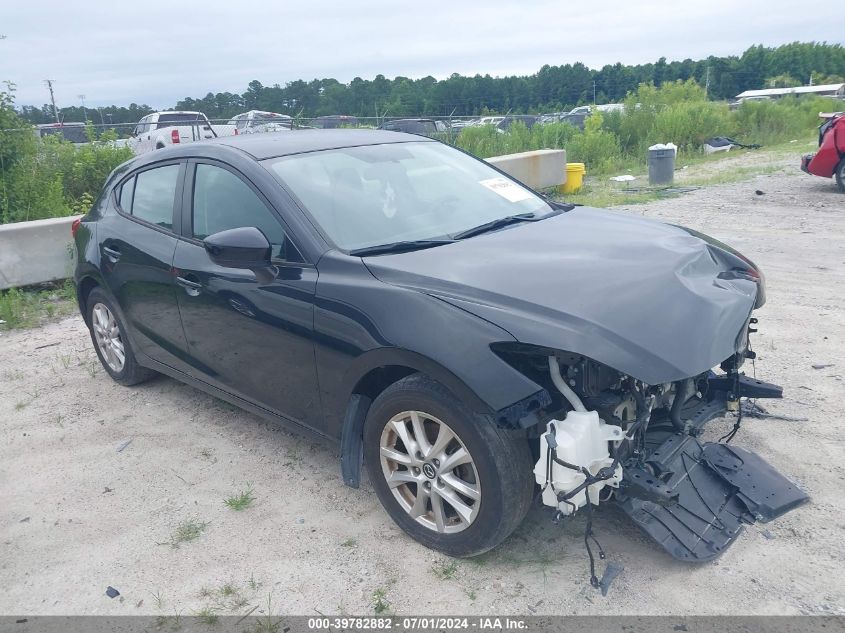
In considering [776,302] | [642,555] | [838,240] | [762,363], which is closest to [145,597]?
[642,555]

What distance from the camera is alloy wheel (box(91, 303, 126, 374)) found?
5.25 m

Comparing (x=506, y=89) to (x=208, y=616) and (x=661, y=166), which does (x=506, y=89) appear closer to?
(x=661, y=166)

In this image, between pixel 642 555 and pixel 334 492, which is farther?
pixel 334 492

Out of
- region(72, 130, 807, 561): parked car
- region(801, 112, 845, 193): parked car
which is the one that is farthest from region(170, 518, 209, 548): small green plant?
region(801, 112, 845, 193): parked car

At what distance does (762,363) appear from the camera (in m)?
4.95

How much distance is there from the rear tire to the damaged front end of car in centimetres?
341

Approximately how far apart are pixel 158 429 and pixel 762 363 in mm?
4123

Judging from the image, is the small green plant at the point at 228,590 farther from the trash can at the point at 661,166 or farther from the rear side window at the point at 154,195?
the trash can at the point at 661,166

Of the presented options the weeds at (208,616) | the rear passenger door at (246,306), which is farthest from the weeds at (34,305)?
the weeds at (208,616)

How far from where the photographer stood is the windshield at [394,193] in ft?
11.9

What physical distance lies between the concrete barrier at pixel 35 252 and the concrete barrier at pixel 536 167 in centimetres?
675

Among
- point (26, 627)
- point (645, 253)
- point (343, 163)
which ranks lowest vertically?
point (26, 627)

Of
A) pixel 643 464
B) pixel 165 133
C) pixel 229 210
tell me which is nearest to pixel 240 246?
pixel 229 210

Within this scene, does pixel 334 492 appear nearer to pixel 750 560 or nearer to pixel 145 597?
pixel 145 597
